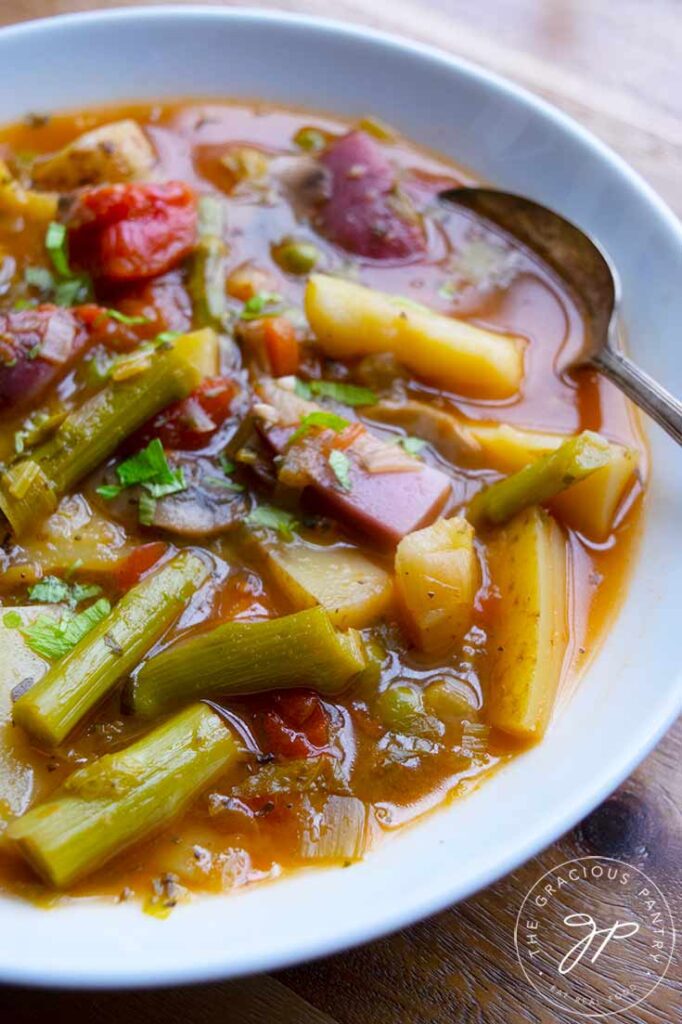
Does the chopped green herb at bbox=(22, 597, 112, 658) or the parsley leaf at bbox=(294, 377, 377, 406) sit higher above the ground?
the parsley leaf at bbox=(294, 377, 377, 406)

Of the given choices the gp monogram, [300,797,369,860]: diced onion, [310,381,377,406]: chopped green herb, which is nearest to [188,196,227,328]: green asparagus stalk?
[310,381,377,406]: chopped green herb

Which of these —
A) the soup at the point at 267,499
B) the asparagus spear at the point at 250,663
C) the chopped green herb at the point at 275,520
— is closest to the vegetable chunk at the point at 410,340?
the soup at the point at 267,499

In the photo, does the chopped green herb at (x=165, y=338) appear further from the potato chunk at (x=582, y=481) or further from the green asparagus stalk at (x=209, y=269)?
the potato chunk at (x=582, y=481)

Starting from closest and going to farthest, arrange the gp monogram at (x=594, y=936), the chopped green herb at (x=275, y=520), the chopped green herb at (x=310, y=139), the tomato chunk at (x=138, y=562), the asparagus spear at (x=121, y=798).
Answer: the asparagus spear at (x=121, y=798)
the gp monogram at (x=594, y=936)
the tomato chunk at (x=138, y=562)
the chopped green herb at (x=275, y=520)
the chopped green herb at (x=310, y=139)

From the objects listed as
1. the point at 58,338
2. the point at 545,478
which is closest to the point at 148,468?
the point at 58,338

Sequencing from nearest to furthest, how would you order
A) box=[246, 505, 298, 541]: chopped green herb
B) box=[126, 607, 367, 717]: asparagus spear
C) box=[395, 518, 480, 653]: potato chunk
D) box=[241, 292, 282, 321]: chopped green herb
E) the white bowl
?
the white bowl → box=[126, 607, 367, 717]: asparagus spear → box=[395, 518, 480, 653]: potato chunk → box=[246, 505, 298, 541]: chopped green herb → box=[241, 292, 282, 321]: chopped green herb

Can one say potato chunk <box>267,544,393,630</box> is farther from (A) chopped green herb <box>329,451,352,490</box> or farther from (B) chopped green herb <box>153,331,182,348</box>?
(B) chopped green herb <box>153,331,182,348</box>
